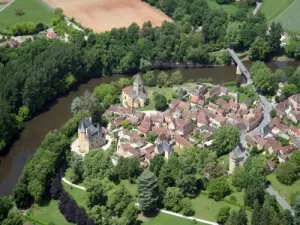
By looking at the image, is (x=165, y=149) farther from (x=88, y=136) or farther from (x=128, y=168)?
(x=88, y=136)

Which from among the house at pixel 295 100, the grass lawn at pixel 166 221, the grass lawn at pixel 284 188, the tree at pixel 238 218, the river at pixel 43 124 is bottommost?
the river at pixel 43 124

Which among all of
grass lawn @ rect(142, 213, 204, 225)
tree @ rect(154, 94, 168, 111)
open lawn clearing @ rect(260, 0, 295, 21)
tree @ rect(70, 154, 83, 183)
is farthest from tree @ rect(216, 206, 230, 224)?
open lawn clearing @ rect(260, 0, 295, 21)

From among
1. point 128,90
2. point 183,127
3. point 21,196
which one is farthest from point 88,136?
point 128,90

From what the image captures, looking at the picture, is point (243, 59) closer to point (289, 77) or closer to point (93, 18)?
point (289, 77)

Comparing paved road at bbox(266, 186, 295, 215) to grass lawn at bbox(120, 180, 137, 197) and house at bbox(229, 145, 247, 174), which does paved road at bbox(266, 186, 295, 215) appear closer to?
house at bbox(229, 145, 247, 174)

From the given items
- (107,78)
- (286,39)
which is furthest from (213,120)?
(286,39)

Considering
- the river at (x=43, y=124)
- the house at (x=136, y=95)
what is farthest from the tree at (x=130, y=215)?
the house at (x=136, y=95)

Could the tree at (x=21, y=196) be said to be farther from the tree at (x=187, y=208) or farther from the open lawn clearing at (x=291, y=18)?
the open lawn clearing at (x=291, y=18)

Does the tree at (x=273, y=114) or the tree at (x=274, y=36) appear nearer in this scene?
the tree at (x=273, y=114)
